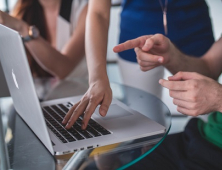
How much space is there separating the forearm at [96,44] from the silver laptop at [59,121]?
14 cm

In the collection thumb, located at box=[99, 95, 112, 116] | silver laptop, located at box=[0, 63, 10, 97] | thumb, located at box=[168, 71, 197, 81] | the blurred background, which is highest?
thumb, located at box=[168, 71, 197, 81]

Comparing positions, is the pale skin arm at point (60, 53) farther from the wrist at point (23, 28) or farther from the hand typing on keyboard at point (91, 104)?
the hand typing on keyboard at point (91, 104)

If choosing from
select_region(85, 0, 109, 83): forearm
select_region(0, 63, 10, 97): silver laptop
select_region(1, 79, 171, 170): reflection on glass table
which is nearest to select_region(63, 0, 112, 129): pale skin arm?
select_region(85, 0, 109, 83): forearm

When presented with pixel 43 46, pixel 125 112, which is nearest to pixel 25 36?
pixel 43 46

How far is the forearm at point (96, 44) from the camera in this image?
→ 1.22 metres

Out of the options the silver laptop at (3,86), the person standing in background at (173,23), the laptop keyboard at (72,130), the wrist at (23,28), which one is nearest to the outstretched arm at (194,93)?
the laptop keyboard at (72,130)

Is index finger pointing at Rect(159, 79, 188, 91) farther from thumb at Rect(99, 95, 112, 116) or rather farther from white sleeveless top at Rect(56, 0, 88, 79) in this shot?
white sleeveless top at Rect(56, 0, 88, 79)

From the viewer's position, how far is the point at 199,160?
1.10 m

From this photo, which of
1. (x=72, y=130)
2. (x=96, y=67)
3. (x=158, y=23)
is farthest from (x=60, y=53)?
(x=72, y=130)

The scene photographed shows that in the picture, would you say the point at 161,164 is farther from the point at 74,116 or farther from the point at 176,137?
the point at 74,116

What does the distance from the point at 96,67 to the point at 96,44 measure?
131mm

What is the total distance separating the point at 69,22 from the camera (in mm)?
1965

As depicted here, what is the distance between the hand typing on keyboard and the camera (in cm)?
100

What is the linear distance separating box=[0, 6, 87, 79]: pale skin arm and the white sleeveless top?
62mm
